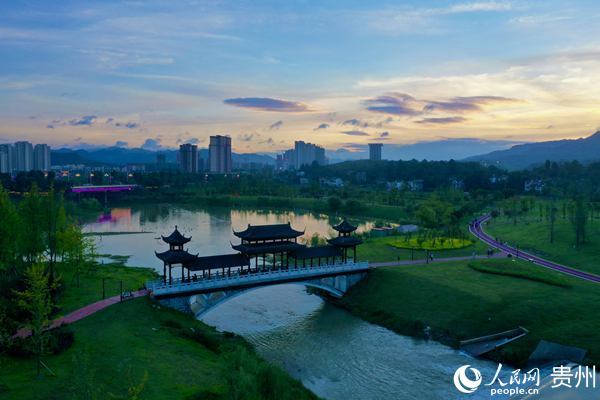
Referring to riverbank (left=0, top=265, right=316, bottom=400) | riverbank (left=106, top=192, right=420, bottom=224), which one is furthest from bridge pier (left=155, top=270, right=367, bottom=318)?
riverbank (left=106, top=192, right=420, bottom=224)

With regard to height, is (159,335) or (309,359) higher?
(159,335)

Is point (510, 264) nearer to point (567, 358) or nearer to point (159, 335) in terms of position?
point (567, 358)

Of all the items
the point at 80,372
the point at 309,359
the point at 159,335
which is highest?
the point at 80,372

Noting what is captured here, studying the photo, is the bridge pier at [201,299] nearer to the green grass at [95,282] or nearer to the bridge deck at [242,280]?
the bridge deck at [242,280]

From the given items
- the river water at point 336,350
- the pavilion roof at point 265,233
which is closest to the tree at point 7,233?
the river water at point 336,350

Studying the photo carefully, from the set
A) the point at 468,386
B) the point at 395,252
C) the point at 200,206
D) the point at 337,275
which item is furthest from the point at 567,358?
the point at 200,206

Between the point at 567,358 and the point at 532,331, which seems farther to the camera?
the point at 532,331

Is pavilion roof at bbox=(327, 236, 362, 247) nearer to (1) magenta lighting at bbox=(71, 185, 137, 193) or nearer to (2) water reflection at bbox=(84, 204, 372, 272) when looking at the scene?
(2) water reflection at bbox=(84, 204, 372, 272)
